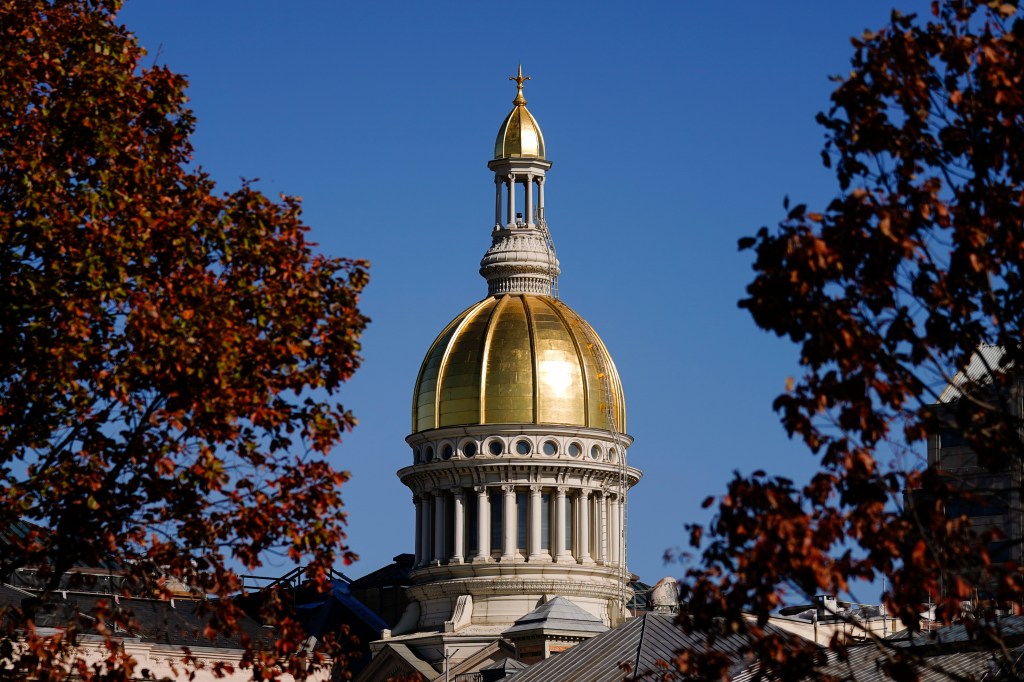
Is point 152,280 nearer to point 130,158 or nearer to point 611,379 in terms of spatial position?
point 130,158

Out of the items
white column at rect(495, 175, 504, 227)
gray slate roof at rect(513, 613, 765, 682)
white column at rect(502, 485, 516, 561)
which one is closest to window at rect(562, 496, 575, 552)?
Result: white column at rect(502, 485, 516, 561)

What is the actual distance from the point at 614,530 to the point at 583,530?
2647 mm

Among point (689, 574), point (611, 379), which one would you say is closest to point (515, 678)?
point (689, 574)

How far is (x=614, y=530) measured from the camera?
12544cm

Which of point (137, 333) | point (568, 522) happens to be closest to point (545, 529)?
point (568, 522)

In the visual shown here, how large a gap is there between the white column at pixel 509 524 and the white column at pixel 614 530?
5313 mm

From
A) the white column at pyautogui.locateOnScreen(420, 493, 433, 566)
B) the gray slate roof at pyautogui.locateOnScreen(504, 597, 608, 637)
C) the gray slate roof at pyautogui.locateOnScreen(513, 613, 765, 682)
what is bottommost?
the gray slate roof at pyautogui.locateOnScreen(513, 613, 765, 682)

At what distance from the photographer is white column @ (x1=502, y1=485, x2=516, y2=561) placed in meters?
123

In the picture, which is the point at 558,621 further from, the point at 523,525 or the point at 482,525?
the point at 523,525

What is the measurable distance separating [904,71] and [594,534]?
100683 millimetres

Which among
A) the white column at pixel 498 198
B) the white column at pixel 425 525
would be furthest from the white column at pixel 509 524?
the white column at pixel 498 198

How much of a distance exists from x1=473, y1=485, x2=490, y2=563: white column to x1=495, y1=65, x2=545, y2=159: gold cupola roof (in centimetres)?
2007

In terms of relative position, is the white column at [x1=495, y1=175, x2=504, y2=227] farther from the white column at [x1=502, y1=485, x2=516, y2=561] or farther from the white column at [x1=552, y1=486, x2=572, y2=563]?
the white column at [x1=552, y1=486, x2=572, y2=563]

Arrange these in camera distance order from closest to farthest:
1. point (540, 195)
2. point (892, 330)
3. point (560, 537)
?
1. point (892, 330)
2. point (560, 537)
3. point (540, 195)
